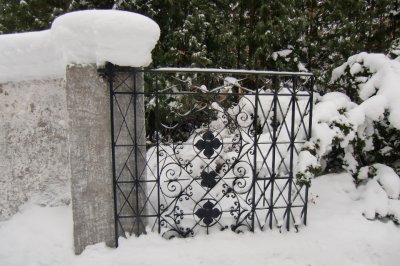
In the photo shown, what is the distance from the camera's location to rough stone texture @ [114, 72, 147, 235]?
2.89 meters

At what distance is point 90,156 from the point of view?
287cm

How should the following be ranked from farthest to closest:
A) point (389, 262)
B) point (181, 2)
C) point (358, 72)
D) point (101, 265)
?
1. point (181, 2)
2. point (358, 72)
3. point (389, 262)
4. point (101, 265)

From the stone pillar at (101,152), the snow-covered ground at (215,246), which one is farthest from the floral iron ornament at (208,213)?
the stone pillar at (101,152)

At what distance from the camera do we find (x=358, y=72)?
3.88 m

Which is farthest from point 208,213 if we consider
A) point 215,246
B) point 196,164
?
point 196,164

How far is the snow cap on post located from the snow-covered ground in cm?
152

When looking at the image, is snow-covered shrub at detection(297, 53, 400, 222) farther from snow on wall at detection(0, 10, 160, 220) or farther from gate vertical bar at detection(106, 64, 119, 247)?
snow on wall at detection(0, 10, 160, 220)

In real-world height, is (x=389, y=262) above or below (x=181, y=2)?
below

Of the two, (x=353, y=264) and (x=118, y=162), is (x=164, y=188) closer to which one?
(x=118, y=162)

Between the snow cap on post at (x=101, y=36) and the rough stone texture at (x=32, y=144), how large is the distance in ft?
2.01

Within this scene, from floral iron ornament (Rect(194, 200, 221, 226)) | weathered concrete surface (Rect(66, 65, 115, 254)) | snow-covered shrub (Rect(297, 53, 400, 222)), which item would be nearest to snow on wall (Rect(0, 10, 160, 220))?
weathered concrete surface (Rect(66, 65, 115, 254))

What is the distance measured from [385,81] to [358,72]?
1.37ft

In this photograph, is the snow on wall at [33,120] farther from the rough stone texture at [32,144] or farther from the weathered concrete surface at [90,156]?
the weathered concrete surface at [90,156]

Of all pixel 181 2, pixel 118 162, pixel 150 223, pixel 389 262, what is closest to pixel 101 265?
pixel 150 223
